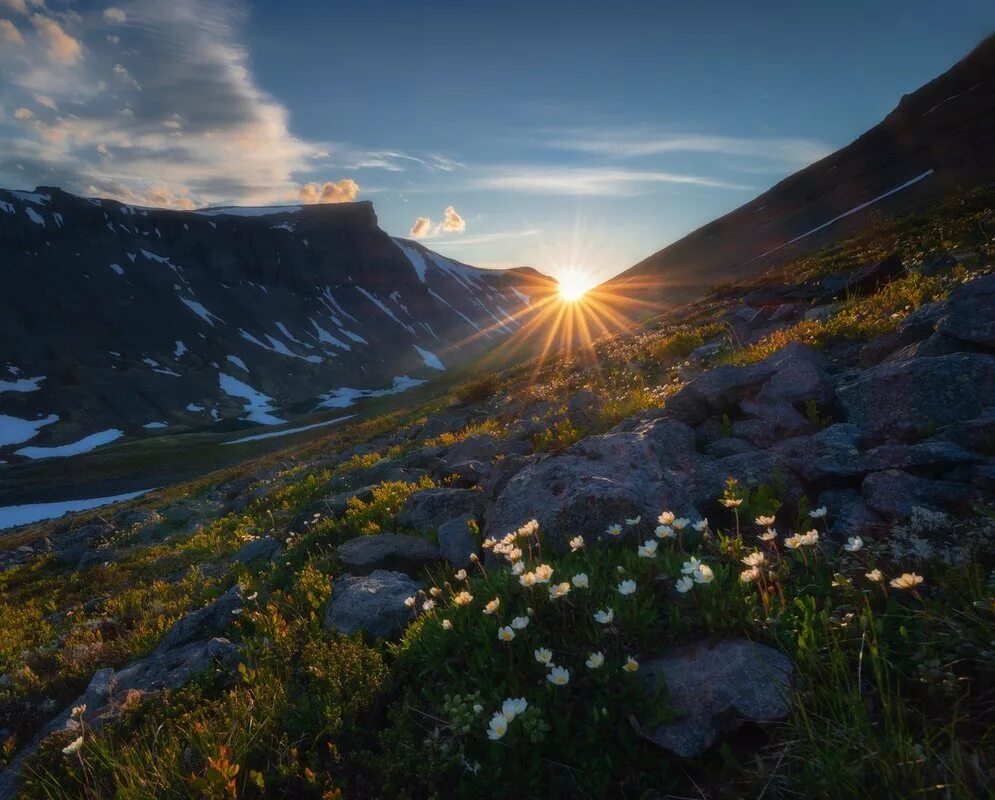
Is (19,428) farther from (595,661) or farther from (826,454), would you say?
(826,454)

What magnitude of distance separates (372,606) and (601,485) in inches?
89.5

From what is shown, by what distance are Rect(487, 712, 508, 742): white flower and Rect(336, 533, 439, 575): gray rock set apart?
303 centimetres

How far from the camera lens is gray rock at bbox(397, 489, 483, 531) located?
22.0 ft

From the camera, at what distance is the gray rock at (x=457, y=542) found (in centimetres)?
550

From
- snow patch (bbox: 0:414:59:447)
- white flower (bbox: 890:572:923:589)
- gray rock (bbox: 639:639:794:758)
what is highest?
white flower (bbox: 890:572:923:589)

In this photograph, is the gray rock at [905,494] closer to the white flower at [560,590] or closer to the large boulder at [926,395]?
the large boulder at [926,395]

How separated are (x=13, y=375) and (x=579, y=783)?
12368 cm

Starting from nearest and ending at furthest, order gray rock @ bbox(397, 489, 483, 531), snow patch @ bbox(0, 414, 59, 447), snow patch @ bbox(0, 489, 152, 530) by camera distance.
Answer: gray rock @ bbox(397, 489, 483, 531) → snow patch @ bbox(0, 489, 152, 530) → snow patch @ bbox(0, 414, 59, 447)

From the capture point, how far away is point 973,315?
18.0 feet

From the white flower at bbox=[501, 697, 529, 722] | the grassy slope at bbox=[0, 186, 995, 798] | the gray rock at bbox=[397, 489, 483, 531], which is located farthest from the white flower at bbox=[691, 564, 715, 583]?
the gray rock at bbox=[397, 489, 483, 531]

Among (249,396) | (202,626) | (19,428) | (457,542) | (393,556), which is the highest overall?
(457,542)

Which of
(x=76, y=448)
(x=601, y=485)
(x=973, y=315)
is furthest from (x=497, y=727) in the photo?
(x=76, y=448)

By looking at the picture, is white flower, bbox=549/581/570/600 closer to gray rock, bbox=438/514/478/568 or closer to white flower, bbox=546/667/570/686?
white flower, bbox=546/667/570/686

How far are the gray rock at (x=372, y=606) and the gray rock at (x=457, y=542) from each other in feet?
1.73
